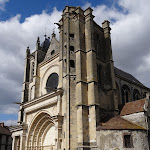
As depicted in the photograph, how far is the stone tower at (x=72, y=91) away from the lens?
1548 centimetres

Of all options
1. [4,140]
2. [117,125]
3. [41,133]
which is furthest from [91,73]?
[4,140]

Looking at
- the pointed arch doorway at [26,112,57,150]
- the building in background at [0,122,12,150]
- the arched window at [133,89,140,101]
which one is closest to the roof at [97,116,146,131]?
the pointed arch doorway at [26,112,57,150]

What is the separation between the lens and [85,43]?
741 inches

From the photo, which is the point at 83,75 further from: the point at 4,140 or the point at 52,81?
the point at 4,140

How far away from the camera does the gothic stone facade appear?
15.5 metres

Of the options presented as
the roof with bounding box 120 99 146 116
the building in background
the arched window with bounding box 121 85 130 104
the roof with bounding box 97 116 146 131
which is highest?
the arched window with bounding box 121 85 130 104

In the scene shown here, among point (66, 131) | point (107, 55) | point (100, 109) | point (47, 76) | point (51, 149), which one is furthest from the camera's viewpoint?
point (47, 76)

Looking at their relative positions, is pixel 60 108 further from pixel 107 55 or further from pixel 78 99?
pixel 107 55

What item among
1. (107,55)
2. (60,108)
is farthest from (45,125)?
(107,55)

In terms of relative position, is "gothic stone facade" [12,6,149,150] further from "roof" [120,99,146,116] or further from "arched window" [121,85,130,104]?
"roof" [120,99,146,116]

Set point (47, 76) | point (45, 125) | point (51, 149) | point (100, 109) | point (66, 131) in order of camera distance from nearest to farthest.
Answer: point (66, 131)
point (100, 109)
point (51, 149)
point (45, 125)
point (47, 76)

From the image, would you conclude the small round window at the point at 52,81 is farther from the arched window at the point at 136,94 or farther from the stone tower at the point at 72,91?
the arched window at the point at 136,94

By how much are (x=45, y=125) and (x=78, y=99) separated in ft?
17.3

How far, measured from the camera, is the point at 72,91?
16703 millimetres
